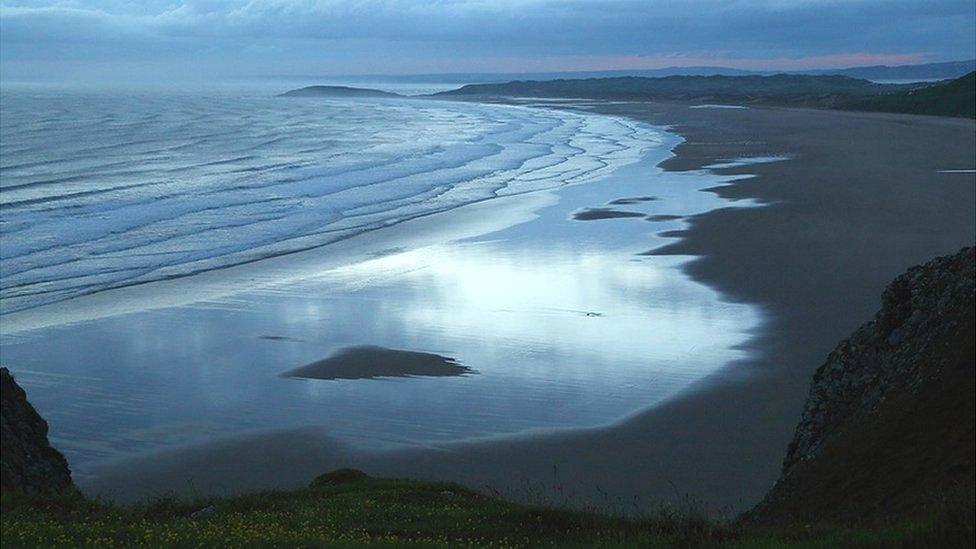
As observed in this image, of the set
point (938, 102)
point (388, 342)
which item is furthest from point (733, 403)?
point (938, 102)

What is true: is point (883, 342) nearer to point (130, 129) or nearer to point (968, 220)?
point (968, 220)

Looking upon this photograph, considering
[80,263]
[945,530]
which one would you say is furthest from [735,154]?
[945,530]

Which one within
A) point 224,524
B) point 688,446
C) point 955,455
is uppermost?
point 955,455

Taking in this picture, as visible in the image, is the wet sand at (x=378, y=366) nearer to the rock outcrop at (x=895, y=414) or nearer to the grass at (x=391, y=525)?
the grass at (x=391, y=525)

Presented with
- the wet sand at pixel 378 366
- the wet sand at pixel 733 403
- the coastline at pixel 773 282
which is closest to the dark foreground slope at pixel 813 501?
the wet sand at pixel 733 403

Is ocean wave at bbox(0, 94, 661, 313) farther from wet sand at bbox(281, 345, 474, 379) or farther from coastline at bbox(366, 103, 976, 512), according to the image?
coastline at bbox(366, 103, 976, 512)

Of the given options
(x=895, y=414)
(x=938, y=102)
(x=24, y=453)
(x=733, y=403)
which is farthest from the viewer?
(x=938, y=102)

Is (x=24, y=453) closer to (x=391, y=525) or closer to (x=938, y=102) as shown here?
(x=391, y=525)
